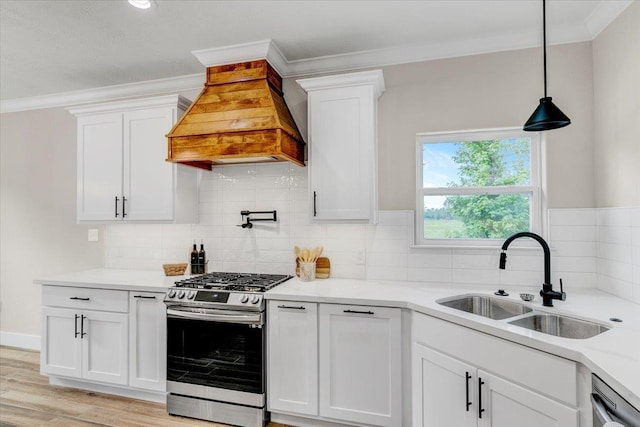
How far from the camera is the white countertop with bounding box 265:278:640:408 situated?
121 centimetres

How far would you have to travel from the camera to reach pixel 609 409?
1.17m

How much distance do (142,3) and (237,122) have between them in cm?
88

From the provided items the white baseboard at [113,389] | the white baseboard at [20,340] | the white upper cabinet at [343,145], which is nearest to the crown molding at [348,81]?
the white upper cabinet at [343,145]

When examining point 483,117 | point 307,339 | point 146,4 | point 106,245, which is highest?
point 146,4

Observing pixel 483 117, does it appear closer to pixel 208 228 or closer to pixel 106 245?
pixel 208 228

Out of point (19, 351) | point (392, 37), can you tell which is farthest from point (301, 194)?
point (19, 351)

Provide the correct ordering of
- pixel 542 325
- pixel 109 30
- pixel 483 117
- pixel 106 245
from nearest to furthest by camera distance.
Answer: pixel 542 325, pixel 109 30, pixel 483 117, pixel 106 245

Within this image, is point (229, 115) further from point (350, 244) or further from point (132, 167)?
point (350, 244)

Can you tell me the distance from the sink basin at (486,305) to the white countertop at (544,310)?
1.7 inches

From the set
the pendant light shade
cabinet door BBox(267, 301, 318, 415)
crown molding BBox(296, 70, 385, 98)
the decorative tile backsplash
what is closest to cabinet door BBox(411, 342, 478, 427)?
cabinet door BBox(267, 301, 318, 415)

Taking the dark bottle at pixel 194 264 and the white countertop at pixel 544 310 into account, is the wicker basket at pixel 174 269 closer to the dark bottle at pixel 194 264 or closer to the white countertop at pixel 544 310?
the dark bottle at pixel 194 264

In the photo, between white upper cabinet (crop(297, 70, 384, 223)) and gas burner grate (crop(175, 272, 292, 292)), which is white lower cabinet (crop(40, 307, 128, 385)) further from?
white upper cabinet (crop(297, 70, 384, 223))

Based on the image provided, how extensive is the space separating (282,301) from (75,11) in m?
2.27

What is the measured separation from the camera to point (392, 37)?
2559 millimetres
